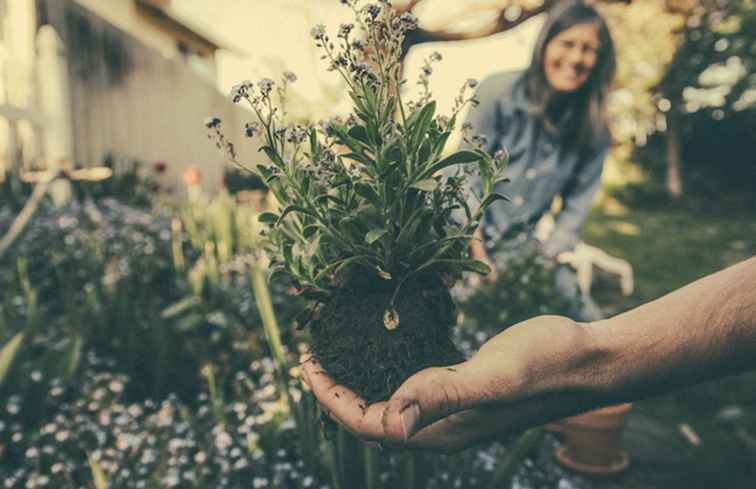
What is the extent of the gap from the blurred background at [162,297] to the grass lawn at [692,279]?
0.02 m

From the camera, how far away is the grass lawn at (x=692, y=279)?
2.63 m

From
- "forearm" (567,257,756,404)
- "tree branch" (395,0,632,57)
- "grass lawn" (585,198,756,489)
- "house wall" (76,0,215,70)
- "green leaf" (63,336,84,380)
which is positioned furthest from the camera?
"house wall" (76,0,215,70)

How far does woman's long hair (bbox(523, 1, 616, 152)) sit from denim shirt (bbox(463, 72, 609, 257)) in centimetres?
6

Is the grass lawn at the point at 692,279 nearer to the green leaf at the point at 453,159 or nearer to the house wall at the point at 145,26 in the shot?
the green leaf at the point at 453,159

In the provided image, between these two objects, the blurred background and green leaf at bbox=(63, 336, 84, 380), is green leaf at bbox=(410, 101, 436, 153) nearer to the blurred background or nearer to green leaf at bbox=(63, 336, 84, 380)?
the blurred background

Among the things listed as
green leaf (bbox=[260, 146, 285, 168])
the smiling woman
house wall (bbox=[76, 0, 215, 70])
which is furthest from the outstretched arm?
house wall (bbox=[76, 0, 215, 70])

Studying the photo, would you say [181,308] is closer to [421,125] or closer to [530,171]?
[530,171]

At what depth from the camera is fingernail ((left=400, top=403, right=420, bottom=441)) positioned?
35.2 inches

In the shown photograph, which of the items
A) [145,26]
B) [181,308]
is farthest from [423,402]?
[145,26]

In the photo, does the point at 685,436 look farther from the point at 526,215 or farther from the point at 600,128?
the point at 600,128

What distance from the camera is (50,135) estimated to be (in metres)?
5.12

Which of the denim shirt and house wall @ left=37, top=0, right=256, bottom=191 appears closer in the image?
the denim shirt

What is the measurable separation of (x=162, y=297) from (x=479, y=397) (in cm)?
274

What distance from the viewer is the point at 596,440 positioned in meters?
2.25
